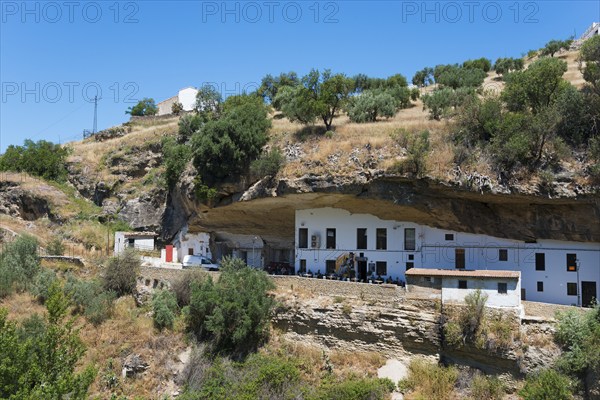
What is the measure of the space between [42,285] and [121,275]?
432 centimetres

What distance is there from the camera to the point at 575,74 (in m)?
48.8

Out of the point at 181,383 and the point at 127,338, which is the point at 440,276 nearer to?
the point at 181,383

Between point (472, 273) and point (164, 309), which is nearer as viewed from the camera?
point (472, 273)

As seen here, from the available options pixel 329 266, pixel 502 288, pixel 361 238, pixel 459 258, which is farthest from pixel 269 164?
pixel 502 288

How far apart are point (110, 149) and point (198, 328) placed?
92.0 ft

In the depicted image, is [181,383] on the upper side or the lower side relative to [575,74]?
lower

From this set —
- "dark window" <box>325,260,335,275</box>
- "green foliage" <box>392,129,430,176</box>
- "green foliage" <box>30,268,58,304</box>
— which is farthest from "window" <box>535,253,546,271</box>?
"green foliage" <box>30,268,58,304</box>

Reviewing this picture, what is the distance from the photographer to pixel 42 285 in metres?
31.1

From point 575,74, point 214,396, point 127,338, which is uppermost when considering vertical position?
point 575,74

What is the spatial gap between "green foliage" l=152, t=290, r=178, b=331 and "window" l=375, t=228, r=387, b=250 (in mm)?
11931

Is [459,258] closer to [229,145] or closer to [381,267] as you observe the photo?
[381,267]

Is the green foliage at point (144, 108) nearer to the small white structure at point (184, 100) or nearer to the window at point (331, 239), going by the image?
the small white structure at point (184, 100)

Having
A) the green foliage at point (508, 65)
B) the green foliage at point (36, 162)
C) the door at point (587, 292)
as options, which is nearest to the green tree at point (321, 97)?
the door at point (587, 292)

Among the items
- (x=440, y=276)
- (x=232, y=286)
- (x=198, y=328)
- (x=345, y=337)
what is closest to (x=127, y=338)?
(x=198, y=328)
